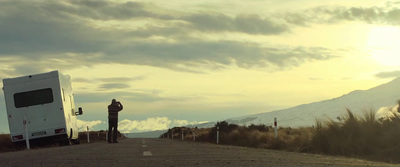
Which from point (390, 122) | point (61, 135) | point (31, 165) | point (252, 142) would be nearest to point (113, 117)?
point (61, 135)

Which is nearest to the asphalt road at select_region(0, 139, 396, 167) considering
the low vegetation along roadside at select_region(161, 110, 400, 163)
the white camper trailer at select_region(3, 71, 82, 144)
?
the low vegetation along roadside at select_region(161, 110, 400, 163)

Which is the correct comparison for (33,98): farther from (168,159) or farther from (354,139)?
(168,159)

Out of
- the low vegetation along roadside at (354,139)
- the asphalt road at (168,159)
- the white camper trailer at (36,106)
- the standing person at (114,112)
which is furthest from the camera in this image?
the standing person at (114,112)

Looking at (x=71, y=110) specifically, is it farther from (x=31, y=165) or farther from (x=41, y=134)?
Result: (x=31, y=165)

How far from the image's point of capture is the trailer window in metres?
23.7

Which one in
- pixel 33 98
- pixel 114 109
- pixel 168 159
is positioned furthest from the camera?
pixel 114 109

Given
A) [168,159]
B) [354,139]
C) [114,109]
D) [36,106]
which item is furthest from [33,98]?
[168,159]

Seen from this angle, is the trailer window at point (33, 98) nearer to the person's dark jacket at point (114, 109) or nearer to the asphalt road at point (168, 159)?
the person's dark jacket at point (114, 109)

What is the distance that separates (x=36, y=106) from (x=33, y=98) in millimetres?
385

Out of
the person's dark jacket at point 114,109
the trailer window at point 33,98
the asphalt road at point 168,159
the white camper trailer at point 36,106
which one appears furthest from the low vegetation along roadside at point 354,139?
the trailer window at point 33,98

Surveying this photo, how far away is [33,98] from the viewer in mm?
23953

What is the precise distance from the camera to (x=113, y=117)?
83.0ft

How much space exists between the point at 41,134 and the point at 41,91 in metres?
1.94

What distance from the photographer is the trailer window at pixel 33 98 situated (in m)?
23.7
